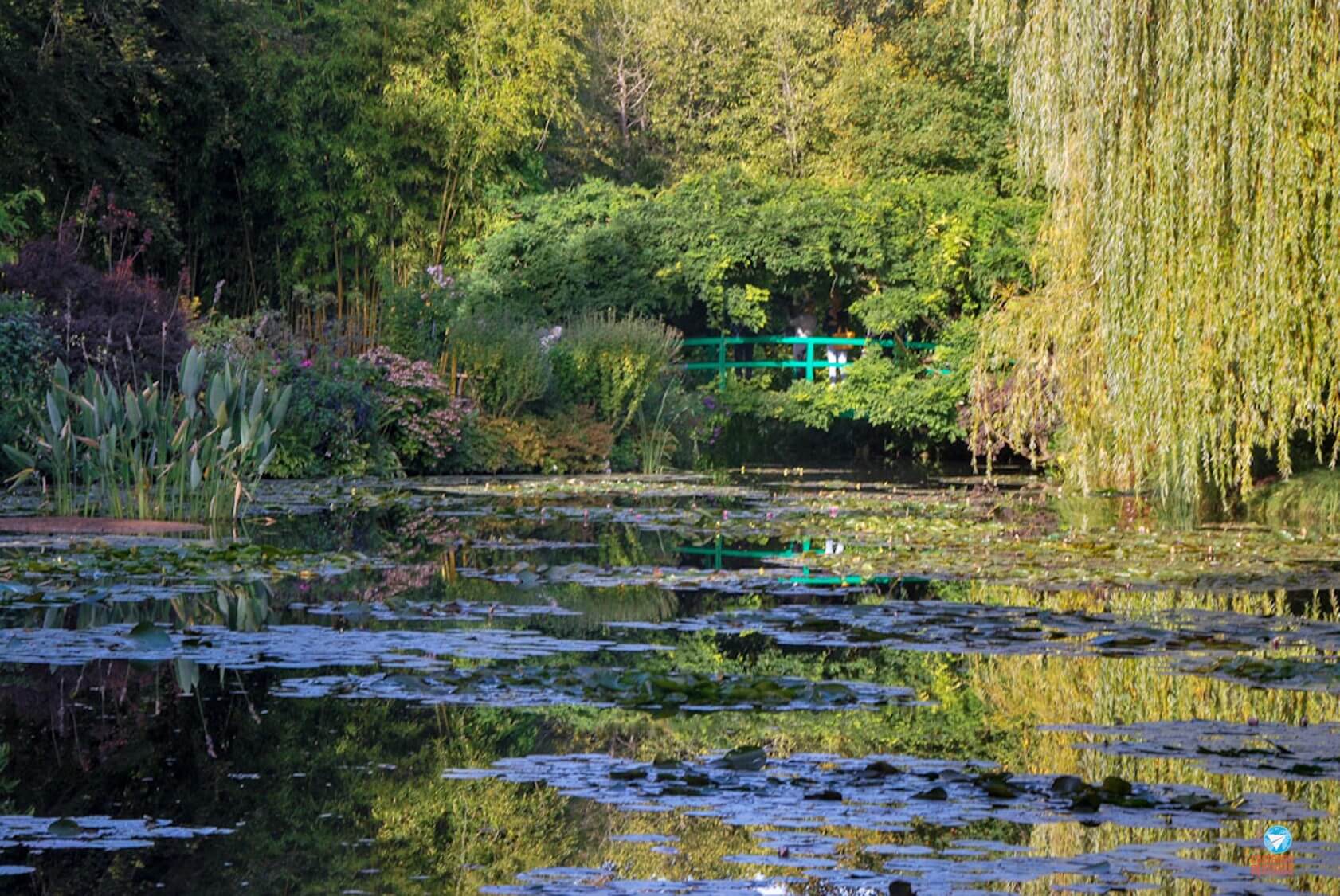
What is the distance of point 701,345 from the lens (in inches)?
1102

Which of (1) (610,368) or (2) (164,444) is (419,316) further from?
(2) (164,444)

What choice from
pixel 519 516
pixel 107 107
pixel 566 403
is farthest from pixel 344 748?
pixel 107 107

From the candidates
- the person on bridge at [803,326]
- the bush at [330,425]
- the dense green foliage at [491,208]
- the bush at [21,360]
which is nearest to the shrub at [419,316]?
the dense green foliage at [491,208]

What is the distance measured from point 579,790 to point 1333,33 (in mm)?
7253

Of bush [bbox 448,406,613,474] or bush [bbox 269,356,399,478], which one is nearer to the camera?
bush [bbox 269,356,399,478]

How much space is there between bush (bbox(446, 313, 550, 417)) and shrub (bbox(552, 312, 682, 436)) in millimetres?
929

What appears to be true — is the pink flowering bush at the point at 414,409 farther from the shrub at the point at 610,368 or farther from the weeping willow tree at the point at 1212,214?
the weeping willow tree at the point at 1212,214

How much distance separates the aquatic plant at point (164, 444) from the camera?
34.0 feet

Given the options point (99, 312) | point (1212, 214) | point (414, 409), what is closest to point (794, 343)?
point (414, 409)

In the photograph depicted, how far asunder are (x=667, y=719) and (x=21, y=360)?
10.4 metres

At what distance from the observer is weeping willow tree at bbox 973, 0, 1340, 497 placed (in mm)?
9312

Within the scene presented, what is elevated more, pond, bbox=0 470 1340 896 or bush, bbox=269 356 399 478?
bush, bbox=269 356 399 478

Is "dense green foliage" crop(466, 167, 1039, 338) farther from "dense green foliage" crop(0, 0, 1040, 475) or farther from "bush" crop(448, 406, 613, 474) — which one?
"bush" crop(448, 406, 613, 474)

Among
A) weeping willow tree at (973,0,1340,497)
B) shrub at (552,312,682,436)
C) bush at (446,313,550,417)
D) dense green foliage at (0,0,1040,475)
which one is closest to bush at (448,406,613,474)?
dense green foliage at (0,0,1040,475)
